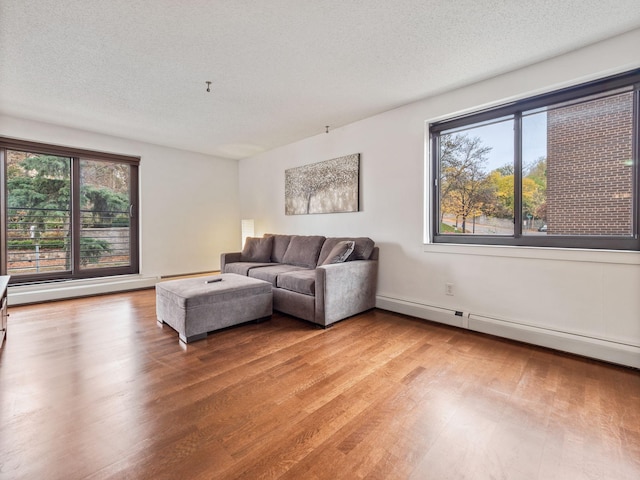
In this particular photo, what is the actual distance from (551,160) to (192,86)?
3445mm

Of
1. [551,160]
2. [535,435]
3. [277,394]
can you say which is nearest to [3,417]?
[277,394]

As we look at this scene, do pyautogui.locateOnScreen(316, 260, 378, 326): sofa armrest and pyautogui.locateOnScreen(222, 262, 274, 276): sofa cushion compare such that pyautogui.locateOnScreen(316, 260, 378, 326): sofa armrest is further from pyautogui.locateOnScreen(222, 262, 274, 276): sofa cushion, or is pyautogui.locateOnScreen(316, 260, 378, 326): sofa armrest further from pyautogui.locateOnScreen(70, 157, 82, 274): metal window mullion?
pyautogui.locateOnScreen(70, 157, 82, 274): metal window mullion

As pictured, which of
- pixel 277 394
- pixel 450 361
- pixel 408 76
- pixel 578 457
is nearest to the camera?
Result: pixel 578 457

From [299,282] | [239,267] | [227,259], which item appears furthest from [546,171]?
[227,259]

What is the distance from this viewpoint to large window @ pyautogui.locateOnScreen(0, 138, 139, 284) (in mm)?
3830

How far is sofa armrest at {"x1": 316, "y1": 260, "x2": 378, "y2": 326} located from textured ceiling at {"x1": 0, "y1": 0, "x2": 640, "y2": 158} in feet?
6.11

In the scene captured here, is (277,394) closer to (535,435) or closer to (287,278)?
(535,435)

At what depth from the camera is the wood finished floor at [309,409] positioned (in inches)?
48.8

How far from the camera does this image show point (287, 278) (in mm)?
3270

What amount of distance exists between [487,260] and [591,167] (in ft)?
3.55

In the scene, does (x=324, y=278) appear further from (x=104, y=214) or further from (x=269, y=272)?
(x=104, y=214)

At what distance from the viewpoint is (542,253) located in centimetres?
249

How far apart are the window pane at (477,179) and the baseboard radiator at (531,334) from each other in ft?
2.82

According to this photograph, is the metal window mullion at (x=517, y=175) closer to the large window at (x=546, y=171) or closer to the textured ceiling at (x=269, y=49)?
the large window at (x=546, y=171)
